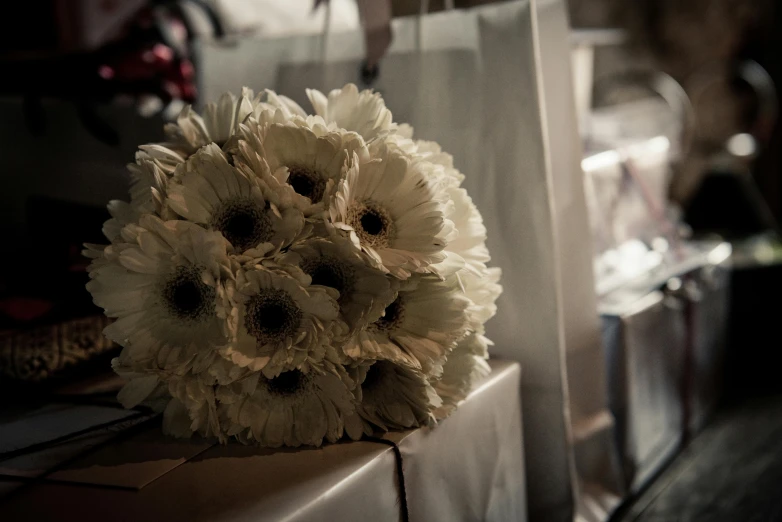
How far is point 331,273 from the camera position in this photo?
56 centimetres

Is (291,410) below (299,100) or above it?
below

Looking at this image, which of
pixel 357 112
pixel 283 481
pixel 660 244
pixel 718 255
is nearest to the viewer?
pixel 283 481

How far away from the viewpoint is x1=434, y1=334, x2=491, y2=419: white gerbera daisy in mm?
614

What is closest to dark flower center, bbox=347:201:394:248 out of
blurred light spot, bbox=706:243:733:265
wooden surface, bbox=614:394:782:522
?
wooden surface, bbox=614:394:782:522

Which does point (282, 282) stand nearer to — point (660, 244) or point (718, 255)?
point (660, 244)

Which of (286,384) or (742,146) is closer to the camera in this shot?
(286,384)

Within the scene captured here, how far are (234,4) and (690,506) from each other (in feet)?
3.56

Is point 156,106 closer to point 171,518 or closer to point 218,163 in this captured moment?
point 218,163

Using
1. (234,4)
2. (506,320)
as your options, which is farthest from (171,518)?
(234,4)

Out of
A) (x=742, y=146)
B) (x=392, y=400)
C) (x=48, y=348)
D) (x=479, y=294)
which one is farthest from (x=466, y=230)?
(x=742, y=146)

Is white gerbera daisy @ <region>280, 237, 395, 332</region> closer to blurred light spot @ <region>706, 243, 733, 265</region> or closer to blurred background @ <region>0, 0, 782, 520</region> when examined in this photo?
blurred background @ <region>0, 0, 782, 520</region>

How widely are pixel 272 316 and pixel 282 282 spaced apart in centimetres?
3

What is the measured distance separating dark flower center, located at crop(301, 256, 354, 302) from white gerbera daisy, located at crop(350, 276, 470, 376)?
38mm

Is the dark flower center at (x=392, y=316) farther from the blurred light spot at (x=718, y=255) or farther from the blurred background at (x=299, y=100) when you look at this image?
the blurred light spot at (x=718, y=255)
